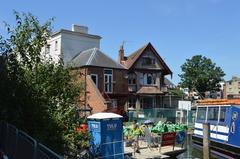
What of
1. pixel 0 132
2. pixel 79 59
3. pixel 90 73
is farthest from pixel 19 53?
pixel 79 59

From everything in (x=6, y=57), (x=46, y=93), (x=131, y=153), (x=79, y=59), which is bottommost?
(x=131, y=153)

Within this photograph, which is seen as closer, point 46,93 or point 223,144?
point 46,93

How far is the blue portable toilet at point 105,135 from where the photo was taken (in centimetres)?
1744

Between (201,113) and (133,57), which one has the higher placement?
(133,57)

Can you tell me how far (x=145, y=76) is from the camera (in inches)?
2395

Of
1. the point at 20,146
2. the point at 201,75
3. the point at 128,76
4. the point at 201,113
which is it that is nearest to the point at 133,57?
the point at 128,76

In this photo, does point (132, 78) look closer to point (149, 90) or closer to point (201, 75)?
point (149, 90)

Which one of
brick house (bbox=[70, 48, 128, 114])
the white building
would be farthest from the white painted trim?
the white building

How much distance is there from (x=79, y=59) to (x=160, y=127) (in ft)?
78.6

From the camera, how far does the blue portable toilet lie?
1744cm

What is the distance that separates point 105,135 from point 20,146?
7.04 metres

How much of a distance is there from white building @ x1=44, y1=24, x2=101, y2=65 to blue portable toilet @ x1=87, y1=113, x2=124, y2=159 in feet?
121

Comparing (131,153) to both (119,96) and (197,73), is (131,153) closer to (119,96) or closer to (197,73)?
(119,96)

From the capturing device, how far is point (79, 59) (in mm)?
52656
